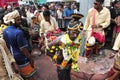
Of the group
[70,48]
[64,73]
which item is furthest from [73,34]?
[64,73]

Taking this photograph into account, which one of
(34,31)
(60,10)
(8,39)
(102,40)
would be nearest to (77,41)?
(8,39)

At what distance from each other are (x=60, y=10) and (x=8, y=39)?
10914mm

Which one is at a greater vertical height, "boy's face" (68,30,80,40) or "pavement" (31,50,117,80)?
"boy's face" (68,30,80,40)

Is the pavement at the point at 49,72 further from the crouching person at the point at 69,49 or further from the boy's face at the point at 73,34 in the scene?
the boy's face at the point at 73,34

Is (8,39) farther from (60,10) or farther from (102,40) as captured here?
(60,10)

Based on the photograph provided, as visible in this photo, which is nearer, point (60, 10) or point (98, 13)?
point (98, 13)

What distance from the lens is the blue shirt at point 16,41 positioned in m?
5.05

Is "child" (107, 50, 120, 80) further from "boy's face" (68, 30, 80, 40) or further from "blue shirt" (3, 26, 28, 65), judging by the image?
"blue shirt" (3, 26, 28, 65)

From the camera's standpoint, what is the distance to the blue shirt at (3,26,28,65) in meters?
5.05

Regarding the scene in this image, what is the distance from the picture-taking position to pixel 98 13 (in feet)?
25.0

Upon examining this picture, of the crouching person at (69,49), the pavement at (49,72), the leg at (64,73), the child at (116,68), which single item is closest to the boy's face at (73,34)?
the crouching person at (69,49)

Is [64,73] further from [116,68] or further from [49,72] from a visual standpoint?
[49,72]

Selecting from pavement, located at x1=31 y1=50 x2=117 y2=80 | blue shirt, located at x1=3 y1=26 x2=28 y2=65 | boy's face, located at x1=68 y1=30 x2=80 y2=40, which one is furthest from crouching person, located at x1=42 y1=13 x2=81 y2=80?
pavement, located at x1=31 y1=50 x2=117 y2=80

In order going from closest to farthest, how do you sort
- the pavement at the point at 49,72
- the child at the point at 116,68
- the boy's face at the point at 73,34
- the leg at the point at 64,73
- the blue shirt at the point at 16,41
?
the blue shirt at the point at 16,41
the child at the point at 116,68
the boy's face at the point at 73,34
the leg at the point at 64,73
the pavement at the point at 49,72
